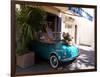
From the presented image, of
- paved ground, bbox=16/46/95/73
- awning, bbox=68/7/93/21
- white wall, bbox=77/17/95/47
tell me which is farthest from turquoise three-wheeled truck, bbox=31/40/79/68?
awning, bbox=68/7/93/21

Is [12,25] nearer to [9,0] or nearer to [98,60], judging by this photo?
[9,0]

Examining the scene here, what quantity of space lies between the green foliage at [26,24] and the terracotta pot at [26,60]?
2.1 inches

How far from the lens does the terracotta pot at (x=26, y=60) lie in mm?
1922

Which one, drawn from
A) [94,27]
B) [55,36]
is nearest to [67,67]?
[55,36]

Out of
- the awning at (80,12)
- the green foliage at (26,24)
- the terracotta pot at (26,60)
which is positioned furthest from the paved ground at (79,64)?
the awning at (80,12)

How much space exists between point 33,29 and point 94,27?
729mm

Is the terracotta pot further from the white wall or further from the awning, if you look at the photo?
the awning

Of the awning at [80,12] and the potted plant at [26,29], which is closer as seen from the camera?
the potted plant at [26,29]

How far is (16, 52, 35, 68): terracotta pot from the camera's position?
1.92m

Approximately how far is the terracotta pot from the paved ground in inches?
1.7

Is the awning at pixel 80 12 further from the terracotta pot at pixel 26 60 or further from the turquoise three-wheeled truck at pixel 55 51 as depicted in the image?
the terracotta pot at pixel 26 60

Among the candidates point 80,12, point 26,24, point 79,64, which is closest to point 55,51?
point 79,64

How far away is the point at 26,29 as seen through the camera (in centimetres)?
194

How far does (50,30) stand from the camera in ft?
6.61
